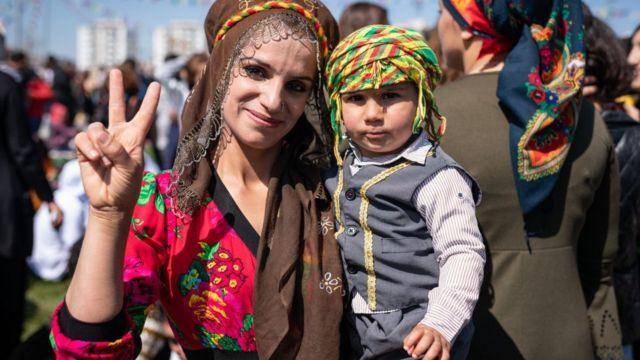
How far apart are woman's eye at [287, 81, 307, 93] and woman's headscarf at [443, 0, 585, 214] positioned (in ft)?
2.37

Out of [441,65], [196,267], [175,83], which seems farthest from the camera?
[175,83]

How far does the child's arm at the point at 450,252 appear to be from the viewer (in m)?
1.67

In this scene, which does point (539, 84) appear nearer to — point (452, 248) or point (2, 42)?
point (452, 248)

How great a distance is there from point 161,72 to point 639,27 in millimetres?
5763

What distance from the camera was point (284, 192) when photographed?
1930 millimetres

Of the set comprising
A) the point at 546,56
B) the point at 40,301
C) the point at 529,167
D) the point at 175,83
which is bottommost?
the point at 40,301

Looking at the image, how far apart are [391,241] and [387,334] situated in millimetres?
271

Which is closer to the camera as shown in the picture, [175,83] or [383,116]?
[383,116]

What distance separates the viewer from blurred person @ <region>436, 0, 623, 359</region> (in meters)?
2.14

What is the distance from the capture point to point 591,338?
7.80ft

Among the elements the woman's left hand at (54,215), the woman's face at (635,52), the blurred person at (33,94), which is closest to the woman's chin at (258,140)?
the woman's face at (635,52)

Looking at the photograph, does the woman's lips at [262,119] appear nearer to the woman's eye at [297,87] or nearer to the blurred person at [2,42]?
the woman's eye at [297,87]

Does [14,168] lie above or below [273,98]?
below

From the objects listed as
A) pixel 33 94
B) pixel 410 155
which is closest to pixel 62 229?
pixel 410 155
